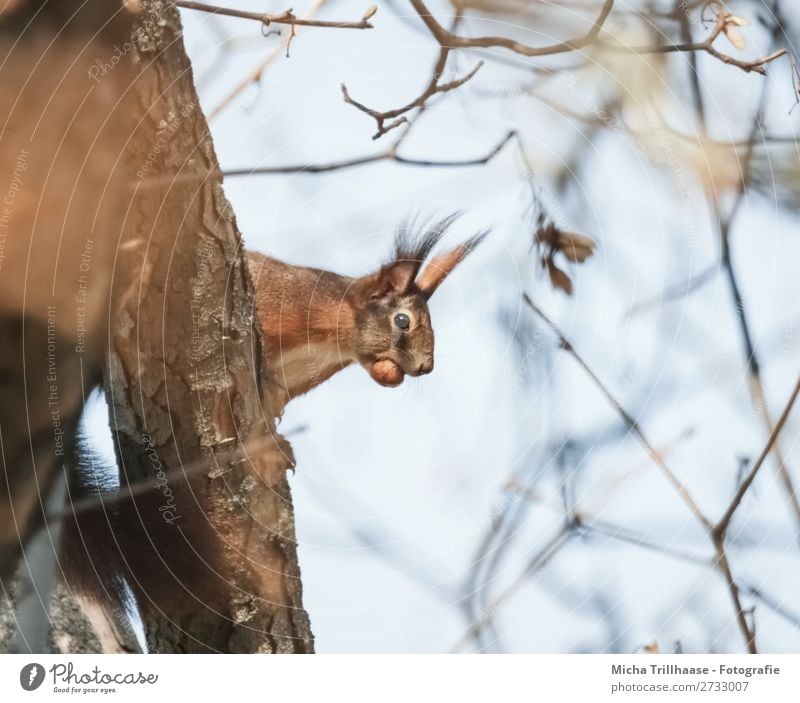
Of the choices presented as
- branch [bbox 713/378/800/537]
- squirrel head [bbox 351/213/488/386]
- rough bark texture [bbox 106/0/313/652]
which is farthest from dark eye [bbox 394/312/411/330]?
branch [bbox 713/378/800/537]

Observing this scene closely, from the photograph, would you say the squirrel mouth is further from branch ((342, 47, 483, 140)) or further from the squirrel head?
branch ((342, 47, 483, 140))

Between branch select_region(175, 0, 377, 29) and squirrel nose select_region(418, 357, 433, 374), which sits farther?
squirrel nose select_region(418, 357, 433, 374)

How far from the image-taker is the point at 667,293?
99 cm

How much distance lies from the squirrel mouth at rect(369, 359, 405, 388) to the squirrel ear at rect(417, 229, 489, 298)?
10 cm

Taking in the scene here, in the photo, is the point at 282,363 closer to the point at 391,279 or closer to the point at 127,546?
the point at 391,279

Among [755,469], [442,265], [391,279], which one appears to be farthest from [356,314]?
[755,469]

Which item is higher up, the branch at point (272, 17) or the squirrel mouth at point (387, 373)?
the branch at point (272, 17)

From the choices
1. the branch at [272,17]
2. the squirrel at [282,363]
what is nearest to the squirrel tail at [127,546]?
the squirrel at [282,363]

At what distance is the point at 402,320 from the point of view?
46.2 inches

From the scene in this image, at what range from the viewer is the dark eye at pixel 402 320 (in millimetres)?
1162

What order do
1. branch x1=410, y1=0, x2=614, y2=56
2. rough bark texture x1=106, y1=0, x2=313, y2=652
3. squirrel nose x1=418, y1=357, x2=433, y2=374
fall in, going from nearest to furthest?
rough bark texture x1=106, y1=0, x2=313, y2=652 → branch x1=410, y1=0, x2=614, y2=56 → squirrel nose x1=418, y1=357, x2=433, y2=374

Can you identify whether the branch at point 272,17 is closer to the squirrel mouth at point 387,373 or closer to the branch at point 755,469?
the squirrel mouth at point 387,373

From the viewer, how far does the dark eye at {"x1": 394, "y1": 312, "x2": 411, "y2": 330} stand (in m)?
1.16
